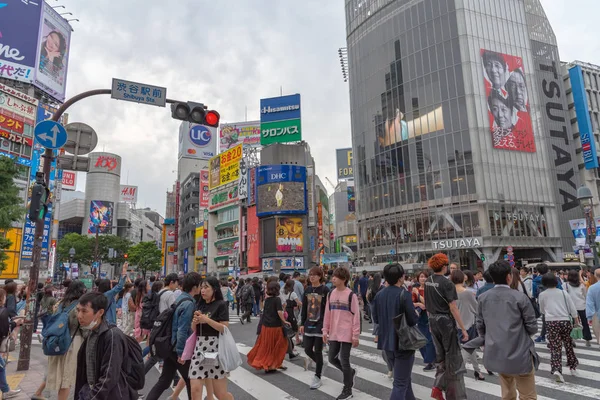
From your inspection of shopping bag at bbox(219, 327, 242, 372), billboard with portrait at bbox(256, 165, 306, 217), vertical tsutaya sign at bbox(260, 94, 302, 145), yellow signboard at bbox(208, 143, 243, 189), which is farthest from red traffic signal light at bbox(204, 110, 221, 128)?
yellow signboard at bbox(208, 143, 243, 189)

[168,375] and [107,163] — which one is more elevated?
[107,163]

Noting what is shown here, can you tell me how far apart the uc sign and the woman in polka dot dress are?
10920cm

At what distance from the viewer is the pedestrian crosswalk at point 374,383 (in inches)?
229

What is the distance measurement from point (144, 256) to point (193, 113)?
231ft

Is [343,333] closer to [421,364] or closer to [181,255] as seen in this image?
[421,364]

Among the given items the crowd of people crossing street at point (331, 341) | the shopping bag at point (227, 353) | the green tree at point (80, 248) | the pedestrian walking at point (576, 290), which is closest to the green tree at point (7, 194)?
the crowd of people crossing street at point (331, 341)

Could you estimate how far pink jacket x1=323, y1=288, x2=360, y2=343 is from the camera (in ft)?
18.7

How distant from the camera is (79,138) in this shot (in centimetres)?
894

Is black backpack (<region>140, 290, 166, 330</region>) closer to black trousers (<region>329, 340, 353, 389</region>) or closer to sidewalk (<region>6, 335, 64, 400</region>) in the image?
sidewalk (<region>6, 335, 64, 400</region>)

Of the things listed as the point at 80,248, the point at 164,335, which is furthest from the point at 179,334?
the point at 80,248

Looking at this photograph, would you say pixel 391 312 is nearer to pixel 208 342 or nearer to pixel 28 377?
pixel 208 342

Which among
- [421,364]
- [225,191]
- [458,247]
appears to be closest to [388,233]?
[458,247]

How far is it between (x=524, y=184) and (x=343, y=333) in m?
48.0

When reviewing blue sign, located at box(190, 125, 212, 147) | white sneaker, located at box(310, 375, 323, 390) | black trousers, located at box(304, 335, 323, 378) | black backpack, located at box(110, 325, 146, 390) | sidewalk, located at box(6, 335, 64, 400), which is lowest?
sidewalk, located at box(6, 335, 64, 400)
